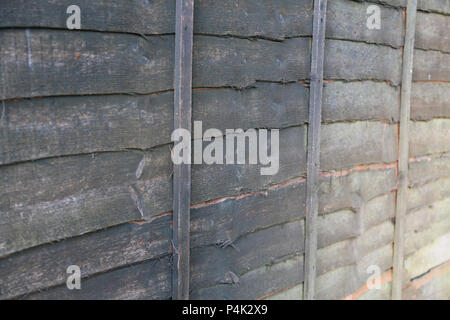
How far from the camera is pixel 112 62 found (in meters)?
1.46

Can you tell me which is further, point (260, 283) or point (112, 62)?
point (260, 283)

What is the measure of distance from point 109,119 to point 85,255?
1.47 ft

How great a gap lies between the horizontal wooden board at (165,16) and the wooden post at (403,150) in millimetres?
955

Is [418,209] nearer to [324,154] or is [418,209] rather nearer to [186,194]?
[324,154]

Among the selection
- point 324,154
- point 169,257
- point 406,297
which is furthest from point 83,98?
point 406,297

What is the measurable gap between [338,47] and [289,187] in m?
0.78

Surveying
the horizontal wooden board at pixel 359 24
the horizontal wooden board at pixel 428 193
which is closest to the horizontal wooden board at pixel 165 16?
the horizontal wooden board at pixel 359 24

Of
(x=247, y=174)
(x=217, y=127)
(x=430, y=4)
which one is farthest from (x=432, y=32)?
(x=217, y=127)

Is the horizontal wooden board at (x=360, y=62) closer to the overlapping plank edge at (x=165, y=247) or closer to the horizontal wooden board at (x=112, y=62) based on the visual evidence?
the horizontal wooden board at (x=112, y=62)

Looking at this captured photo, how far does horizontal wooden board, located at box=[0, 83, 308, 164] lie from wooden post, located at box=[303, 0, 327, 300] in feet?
0.97

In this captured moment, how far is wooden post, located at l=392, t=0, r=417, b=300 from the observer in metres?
2.78

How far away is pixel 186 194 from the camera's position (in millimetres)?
1705

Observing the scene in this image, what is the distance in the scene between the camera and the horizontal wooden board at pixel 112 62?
4.17ft

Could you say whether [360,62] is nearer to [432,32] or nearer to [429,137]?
[432,32]
